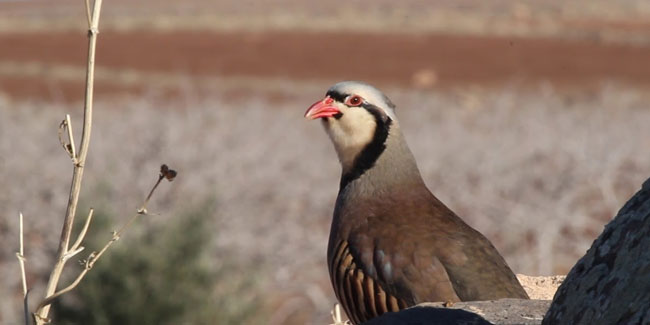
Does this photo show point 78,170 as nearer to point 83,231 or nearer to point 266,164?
point 83,231

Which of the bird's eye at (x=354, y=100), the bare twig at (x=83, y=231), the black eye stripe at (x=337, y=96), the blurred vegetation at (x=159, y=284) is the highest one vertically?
the blurred vegetation at (x=159, y=284)

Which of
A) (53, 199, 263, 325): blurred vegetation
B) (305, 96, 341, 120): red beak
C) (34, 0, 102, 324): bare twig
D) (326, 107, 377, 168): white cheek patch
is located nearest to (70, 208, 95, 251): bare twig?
(34, 0, 102, 324): bare twig

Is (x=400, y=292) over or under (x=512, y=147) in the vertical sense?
under

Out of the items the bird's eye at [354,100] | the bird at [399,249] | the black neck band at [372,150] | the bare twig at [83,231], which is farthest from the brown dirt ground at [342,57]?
the bare twig at [83,231]

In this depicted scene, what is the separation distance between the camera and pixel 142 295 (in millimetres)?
7465

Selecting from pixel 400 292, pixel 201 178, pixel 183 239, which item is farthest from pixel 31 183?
pixel 400 292

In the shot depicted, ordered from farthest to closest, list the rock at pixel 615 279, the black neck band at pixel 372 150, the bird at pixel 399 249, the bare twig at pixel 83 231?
1. the black neck band at pixel 372 150
2. the bird at pixel 399 249
3. the bare twig at pixel 83 231
4. the rock at pixel 615 279

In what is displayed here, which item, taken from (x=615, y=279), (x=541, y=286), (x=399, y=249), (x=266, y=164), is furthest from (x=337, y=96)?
(x=266, y=164)

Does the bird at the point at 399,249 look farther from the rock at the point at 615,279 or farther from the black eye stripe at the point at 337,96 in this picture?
the rock at the point at 615,279

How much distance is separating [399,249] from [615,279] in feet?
6.58

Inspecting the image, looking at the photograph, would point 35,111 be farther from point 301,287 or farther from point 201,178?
point 301,287

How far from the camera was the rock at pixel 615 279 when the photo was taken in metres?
1.92

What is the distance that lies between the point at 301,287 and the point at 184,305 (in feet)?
9.25

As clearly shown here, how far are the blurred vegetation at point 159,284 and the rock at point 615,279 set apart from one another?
18.1 ft
